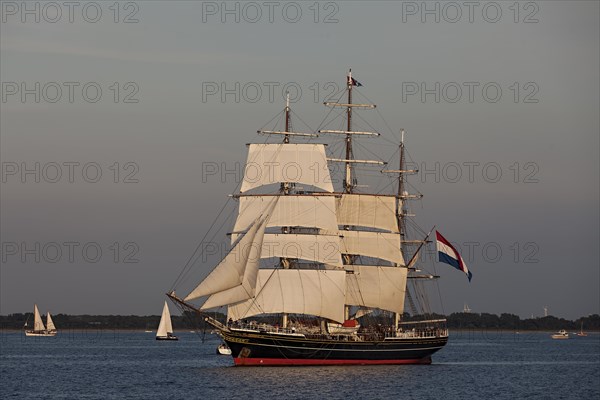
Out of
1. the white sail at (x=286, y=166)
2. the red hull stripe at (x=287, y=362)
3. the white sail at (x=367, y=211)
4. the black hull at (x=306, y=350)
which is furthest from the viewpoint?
the white sail at (x=367, y=211)

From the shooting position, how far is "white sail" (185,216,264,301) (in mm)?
92250

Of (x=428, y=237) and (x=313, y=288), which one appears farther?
(x=428, y=237)

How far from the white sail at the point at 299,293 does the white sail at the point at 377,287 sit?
6.01m

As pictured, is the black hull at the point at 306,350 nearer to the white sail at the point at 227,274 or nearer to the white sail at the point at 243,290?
the white sail at the point at 243,290

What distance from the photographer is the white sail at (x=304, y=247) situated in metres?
103

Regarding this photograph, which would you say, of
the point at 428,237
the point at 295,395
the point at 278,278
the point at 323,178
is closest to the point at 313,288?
the point at 278,278

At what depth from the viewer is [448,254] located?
107 m

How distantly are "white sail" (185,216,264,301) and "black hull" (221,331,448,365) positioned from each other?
6.20m

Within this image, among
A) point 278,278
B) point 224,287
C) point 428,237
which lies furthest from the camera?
point 428,237

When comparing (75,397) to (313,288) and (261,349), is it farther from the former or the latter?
(313,288)

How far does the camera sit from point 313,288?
4072 inches

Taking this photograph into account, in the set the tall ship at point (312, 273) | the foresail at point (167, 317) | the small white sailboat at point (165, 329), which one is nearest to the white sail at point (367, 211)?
the tall ship at point (312, 273)

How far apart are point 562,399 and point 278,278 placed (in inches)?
1248

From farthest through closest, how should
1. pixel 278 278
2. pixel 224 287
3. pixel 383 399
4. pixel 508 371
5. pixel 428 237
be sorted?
pixel 428 237
pixel 508 371
pixel 278 278
pixel 224 287
pixel 383 399
